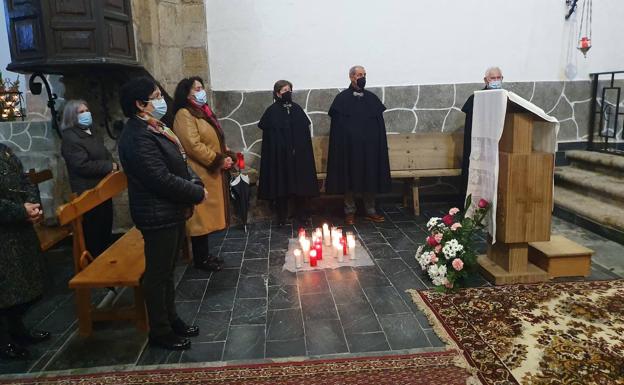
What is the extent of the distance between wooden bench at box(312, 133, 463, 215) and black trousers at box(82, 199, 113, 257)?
8.69 feet

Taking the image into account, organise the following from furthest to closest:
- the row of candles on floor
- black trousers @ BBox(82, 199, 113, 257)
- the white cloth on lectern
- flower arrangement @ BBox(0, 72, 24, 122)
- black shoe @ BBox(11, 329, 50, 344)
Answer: flower arrangement @ BBox(0, 72, 24, 122) < the row of candles on floor < black trousers @ BBox(82, 199, 113, 257) < the white cloth on lectern < black shoe @ BBox(11, 329, 50, 344)

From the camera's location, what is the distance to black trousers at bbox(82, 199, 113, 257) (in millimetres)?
3961

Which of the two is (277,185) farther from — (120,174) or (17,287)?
(17,287)

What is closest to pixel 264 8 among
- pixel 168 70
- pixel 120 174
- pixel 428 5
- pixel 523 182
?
pixel 168 70

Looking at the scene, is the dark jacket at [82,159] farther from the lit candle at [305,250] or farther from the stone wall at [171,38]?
the lit candle at [305,250]

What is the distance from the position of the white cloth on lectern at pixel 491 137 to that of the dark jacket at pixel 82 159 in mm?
3011

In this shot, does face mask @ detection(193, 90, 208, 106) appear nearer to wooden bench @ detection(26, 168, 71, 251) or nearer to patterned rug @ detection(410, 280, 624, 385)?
wooden bench @ detection(26, 168, 71, 251)

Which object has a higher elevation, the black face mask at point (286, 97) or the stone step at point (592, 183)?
the black face mask at point (286, 97)

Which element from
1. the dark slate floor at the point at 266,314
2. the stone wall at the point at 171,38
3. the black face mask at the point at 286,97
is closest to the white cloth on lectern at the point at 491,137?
the dark slate floor at the point at 266,314

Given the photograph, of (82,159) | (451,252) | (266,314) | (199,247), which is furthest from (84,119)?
(451,252)

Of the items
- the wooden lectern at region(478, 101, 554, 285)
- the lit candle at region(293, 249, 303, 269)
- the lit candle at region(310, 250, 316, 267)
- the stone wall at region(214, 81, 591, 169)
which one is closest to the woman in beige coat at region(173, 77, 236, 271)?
the lit candle at region(293, 249, 303, 269)

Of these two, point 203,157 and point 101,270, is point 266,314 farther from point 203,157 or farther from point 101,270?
point 203,157

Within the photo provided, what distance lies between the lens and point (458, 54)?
6.00m

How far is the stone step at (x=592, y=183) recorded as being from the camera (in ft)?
→ 16.3
